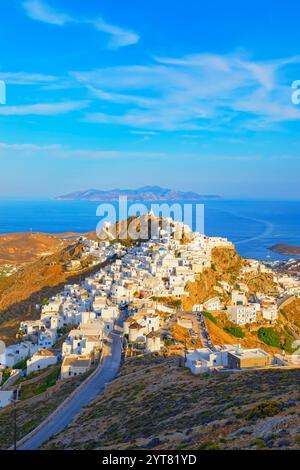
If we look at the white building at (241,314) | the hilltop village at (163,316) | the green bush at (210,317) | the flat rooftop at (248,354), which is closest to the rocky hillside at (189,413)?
the flat rooftop at (248,354)

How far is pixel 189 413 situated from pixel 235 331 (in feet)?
66.6

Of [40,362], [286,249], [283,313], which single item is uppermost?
[286,249]

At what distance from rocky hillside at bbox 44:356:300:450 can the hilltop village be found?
6.94 feet

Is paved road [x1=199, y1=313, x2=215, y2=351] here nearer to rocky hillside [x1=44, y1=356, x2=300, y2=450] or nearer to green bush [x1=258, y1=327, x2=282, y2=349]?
green bush [x1=258, y1=327, x2=282, y2=349]

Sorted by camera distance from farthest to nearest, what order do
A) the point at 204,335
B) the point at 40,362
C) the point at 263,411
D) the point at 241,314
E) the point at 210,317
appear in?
the point at 241,314, the point at 210,317, the point at 204,335, the point at 40,362, the point at 263,411

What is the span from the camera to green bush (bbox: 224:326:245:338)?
32.1 metres

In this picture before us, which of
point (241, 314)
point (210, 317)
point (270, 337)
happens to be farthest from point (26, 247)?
point (270, 337)

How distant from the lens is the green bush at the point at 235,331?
105 ft

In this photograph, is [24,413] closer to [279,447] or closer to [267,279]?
[279,447]

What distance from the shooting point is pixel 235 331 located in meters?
32.4

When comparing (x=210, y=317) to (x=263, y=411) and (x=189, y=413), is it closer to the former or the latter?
(x=189, y=413)

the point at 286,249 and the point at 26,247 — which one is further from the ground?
the point at 26,247
